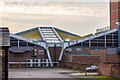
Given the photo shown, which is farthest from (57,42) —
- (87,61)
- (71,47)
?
(87,61)

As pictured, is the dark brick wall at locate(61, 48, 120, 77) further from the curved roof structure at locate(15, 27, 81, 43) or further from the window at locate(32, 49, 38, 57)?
the curved roof structure at locate(15, 27, 81, 43)

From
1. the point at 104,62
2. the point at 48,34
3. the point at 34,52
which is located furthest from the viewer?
the point at 48,34

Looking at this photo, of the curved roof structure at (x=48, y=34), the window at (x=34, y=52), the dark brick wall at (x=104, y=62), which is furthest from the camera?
the curved roof structure at (x=48, y=34)

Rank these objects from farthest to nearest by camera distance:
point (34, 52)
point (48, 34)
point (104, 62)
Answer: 1. point (48, 34)
2. point (34, 52)
3. point (104, 62)

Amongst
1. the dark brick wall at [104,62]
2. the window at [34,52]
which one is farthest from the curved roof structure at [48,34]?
the dark brick wall at [104,62]

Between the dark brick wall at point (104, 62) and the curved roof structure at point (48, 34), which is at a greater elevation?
the curved roof structure at point (48, 34)

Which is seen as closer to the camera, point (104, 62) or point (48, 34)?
point (104, 62)

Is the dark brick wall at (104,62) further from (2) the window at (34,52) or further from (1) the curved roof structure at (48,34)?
(1) the curved roof structure at (48,34)

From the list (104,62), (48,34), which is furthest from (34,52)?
(104,62)

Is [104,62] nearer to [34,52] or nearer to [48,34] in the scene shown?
[34,52]

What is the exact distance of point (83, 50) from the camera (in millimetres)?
38969

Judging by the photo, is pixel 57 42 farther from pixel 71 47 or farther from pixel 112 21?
pixel 112 21

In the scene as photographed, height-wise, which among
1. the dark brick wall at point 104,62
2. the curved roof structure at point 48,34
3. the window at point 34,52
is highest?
the curved roof structure at point 48,34

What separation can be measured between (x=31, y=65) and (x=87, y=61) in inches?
405
